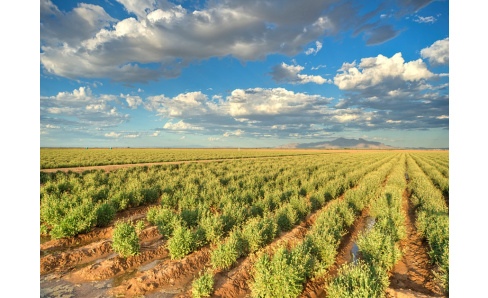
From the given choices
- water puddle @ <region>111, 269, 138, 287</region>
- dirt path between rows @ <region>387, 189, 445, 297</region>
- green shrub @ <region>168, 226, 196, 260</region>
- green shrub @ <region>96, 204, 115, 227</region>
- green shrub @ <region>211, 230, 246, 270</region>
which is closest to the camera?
dirt path between rows @ <region>387, 189, 445, 297</region>

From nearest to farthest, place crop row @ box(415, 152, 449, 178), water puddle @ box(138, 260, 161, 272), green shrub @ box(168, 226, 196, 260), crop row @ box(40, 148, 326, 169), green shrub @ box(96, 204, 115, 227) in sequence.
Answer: water puddle @ box(138, 260, 161, 272) → green shrub @ box(168, 226, 196, 260) → green shrub @ box(96, 204, 115, 227) → crop row @ box(415, 152, 449, 178) → crop row @ box(40, 148, 326, 169)

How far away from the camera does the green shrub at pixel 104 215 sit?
9992mm

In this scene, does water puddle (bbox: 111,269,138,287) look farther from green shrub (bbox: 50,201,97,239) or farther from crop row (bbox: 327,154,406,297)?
crop row (bbox: 327,154,406,297)

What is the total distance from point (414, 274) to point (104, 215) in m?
11.5

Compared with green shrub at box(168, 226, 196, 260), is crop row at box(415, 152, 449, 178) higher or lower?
higher

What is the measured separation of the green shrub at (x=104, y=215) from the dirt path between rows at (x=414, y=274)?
10.5 meters

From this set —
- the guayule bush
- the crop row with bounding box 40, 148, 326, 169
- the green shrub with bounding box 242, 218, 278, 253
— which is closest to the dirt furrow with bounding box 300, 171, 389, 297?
the green shrub with bounding box 242, 218, 278, 253

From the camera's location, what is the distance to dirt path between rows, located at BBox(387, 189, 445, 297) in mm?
5871

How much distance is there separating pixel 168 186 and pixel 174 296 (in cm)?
1138

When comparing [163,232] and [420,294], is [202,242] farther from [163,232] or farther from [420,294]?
[420,294]

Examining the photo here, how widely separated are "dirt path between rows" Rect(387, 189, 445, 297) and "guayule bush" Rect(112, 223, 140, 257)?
725 centimetres

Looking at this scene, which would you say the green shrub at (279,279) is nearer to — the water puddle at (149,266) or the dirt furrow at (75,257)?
the water puddle at (149,266)

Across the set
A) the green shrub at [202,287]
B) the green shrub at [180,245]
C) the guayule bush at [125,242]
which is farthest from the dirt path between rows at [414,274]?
the guayule bush at [125,242]

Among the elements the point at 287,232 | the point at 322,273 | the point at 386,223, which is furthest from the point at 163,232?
the point at 386,223
